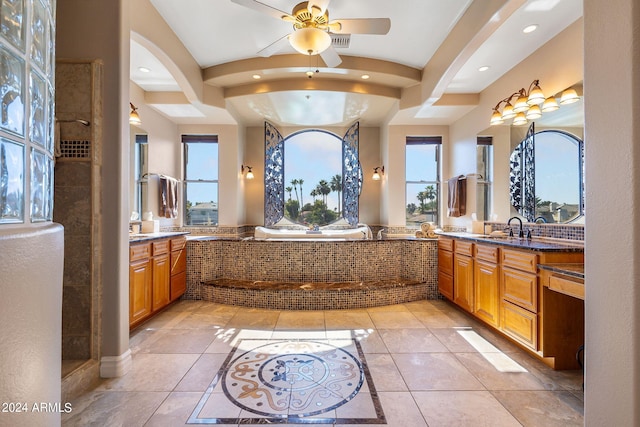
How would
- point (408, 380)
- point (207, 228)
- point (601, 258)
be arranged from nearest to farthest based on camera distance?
point (601, 258)
point (408, 380)
point (207, 228)

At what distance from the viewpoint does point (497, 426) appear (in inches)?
66.2

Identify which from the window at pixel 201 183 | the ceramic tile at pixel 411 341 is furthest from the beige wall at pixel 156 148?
the ceramic tile at pixel 411 341

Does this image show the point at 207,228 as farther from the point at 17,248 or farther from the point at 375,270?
the point at 17,248

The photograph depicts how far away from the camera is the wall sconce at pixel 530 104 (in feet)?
9.76

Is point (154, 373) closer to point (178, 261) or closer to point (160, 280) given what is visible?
point (160, 280)

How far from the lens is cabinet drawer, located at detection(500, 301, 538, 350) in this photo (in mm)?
2385

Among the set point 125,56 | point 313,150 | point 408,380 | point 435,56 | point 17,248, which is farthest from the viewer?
point 313,150

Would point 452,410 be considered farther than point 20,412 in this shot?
Yes

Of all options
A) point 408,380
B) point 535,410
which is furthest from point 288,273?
point 535,410

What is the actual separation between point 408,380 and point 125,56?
3.24m

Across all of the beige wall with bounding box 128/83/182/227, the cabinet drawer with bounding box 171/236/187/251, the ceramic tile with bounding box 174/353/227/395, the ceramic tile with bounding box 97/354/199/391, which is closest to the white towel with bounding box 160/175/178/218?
the beige wall with bounding box 128/83/182/227

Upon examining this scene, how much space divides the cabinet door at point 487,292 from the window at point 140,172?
4.78m

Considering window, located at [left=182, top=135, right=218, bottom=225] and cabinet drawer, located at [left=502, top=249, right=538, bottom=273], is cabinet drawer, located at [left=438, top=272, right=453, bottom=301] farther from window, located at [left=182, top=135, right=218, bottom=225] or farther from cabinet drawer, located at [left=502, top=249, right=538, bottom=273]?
window, located at [left=182, top=135, right=218, bottom=225]

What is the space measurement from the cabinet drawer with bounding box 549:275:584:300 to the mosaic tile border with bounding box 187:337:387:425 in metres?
1.47
